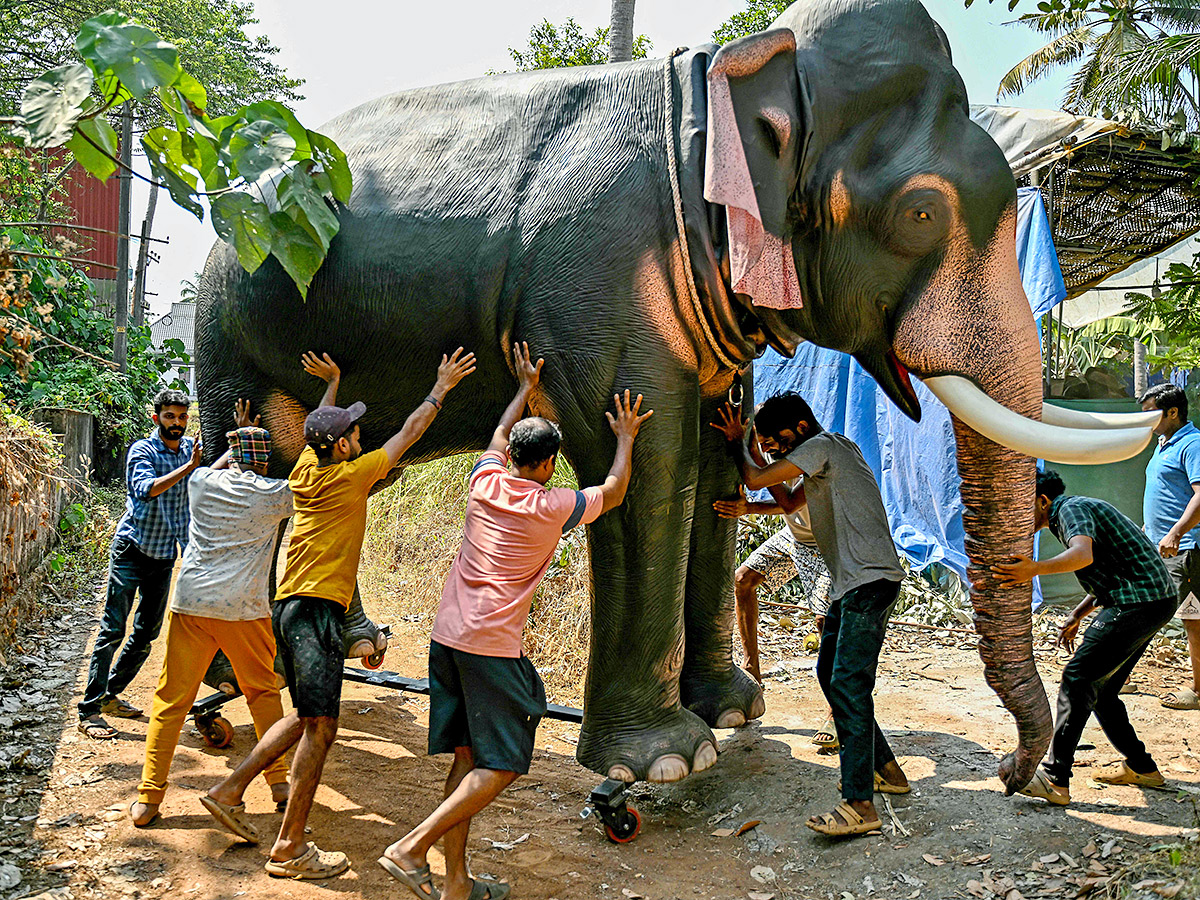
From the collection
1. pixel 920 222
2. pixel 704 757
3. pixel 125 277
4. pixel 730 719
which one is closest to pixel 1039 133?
pixel 920 222

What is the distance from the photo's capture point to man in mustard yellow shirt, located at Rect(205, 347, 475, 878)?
3.31 meters

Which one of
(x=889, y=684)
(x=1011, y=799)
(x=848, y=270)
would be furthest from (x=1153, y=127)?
(x=1011, y=799)

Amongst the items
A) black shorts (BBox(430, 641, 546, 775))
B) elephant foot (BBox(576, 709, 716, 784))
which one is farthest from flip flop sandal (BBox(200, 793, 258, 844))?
elephant foot (BBox(576, 709, 716, 784))

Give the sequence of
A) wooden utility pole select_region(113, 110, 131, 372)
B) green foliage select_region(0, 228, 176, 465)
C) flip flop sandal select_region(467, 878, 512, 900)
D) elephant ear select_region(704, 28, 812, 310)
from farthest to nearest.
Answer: wooden utility pole select_region(113, 110, 131, 372)
green foliage select_region(0, 228, 176, 465)
elephant ear select_region(704, 28, 812, 310)
flip flop sandal select_region(467, 878, 512, 900)

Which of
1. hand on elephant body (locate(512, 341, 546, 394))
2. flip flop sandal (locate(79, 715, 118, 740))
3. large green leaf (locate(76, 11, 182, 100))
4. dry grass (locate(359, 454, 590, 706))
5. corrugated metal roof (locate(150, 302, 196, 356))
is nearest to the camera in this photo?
large green leaf (locate(76, 11, 182, 100))

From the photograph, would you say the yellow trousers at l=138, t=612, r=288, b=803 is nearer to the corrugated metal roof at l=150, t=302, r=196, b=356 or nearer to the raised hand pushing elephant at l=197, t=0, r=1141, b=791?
the raised hand pushing elephant at l=197, t=0, r=1141, b=791

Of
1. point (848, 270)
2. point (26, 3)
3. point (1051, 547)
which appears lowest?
point (1051, 547)

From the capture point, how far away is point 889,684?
5867 mm

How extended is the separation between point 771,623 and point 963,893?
407 centimetres

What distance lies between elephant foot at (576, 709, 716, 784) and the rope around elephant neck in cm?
131

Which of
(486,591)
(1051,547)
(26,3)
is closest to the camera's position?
(486,591)

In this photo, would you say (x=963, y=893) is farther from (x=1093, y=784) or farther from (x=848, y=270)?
(x=848, y=270)

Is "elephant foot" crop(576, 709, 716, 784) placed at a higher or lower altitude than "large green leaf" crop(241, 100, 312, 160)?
lower

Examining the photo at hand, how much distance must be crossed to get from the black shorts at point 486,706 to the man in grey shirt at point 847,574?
3.73 ft
